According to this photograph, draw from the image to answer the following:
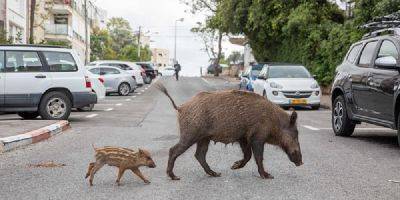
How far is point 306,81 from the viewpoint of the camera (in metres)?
21.7

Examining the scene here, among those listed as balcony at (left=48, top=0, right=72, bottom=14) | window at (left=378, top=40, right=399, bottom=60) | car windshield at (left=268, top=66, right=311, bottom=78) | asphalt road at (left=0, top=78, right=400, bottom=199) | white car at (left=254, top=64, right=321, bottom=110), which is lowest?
asphalt road at (left=0, top=78, right=400, bottom=199)

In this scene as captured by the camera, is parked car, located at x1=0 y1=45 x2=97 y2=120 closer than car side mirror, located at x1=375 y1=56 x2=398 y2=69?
No

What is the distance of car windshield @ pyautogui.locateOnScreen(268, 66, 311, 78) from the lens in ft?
73.7

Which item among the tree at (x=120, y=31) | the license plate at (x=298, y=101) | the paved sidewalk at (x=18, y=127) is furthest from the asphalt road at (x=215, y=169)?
the tree at (x=120, y=31)

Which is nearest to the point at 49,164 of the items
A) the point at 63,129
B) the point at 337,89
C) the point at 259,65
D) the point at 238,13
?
the point at 63,129

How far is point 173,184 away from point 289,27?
2488 cm

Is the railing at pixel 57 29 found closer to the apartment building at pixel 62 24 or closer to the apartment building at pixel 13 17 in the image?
the apartment building at pixel 62 24

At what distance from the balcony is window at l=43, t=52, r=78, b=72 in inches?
1855

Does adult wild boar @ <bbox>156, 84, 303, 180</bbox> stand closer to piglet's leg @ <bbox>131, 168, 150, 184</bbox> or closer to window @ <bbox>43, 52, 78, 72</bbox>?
piglet's leg @ <bbox>131, 168, 150, 184</bbox>

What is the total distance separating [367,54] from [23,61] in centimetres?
779

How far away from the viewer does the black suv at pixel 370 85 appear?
1006 cm

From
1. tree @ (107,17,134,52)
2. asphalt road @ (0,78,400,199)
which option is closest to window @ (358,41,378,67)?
asphalt road @ (0,78,400,199)

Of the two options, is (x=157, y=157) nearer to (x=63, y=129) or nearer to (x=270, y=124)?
(x=270, y=124)

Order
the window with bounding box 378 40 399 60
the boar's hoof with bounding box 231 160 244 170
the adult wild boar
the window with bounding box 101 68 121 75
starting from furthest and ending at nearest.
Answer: the window with bounding box 101 68 121 75
the window with bounding box 378 40 399 60
the boar's hoof with bounding box 231 160 244 170
the adult wild boar
